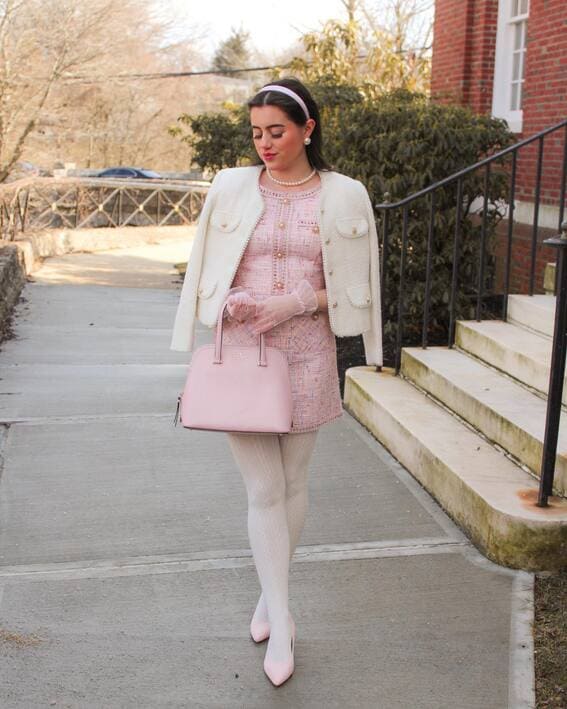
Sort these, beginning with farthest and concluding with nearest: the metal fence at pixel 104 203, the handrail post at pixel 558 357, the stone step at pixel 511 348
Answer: the metal fence at pixel 104 203 < the stone step at pixel 511 348 < the handrail post at pixel 558 357

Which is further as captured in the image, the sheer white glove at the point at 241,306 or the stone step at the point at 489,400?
the stone step at the point at 489,400

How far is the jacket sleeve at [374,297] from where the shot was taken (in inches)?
132

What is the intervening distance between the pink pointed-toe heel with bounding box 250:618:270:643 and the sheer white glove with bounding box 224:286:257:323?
44.5 inches

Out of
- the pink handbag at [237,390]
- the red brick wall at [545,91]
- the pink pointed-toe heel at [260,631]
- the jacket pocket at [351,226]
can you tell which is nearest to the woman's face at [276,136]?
the jacket pocket at [351,226]

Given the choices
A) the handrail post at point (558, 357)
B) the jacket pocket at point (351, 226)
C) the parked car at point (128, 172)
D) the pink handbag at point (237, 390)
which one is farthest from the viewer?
the parked car at point (128, 172)

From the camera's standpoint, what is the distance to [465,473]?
15.1ft

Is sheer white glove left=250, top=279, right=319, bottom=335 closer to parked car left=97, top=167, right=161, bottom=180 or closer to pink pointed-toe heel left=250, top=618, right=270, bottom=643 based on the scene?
pink pointed-toe heel left=250, top=618, right=270, bottom=643

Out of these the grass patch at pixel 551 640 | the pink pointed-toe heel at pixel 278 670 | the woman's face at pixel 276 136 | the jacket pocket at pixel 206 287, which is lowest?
the grass patch at pixel 551 640

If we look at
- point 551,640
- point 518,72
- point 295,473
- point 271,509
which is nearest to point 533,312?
point 551,640

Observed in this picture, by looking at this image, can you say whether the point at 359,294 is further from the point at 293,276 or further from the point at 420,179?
the point at 420,179

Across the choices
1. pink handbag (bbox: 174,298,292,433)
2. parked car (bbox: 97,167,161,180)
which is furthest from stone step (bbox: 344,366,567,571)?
parked car (bbox: 97,167,161,180)

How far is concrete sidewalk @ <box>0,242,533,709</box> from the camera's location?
3.23m

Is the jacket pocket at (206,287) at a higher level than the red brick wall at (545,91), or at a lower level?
lower

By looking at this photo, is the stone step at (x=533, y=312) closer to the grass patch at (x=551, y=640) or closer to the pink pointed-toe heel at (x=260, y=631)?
the grass patch at (x=551, y=640)
